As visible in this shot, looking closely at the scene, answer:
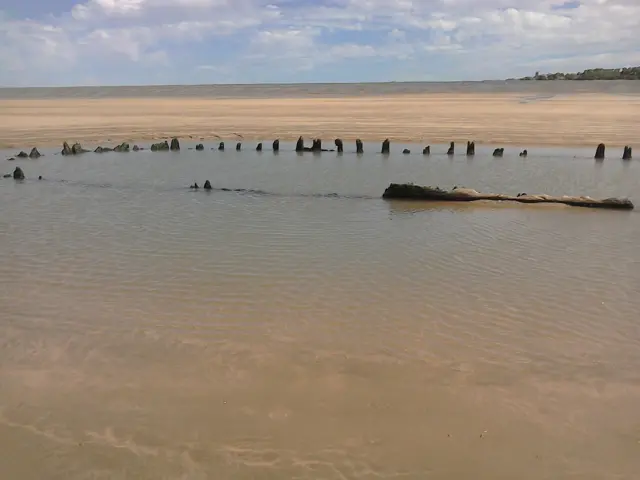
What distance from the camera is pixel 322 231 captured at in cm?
1038

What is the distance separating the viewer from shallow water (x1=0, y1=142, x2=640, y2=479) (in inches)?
167

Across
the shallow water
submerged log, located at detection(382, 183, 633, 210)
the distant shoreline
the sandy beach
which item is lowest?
the shallow water

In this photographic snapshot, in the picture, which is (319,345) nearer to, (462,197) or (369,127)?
(462,197)

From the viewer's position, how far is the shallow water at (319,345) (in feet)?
13.9

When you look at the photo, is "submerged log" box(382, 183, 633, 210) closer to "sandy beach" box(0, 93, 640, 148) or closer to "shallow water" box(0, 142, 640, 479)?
"shallow water" box(0, 142, 640, 479)

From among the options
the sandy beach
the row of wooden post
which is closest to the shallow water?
the row of wooden post

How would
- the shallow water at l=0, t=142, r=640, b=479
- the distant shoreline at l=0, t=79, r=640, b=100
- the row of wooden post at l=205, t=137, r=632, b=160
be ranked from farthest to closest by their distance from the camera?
the distant shoreline at l=0, t=79, r=640, b=100 < the row of wooden post at l=205, t=137, r=632, b=160 < the shallow water at l=0, t=142, r=640, b=479

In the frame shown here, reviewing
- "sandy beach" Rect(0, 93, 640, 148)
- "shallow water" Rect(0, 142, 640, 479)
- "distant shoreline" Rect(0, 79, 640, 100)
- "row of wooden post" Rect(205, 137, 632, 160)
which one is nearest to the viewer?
"shallow water" Rect(0, 142, 640, 479)

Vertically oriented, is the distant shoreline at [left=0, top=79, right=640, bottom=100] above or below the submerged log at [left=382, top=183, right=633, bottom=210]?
above

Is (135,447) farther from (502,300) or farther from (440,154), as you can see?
(440,154)

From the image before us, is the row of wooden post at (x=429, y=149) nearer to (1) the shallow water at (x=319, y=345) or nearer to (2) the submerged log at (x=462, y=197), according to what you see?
(2) the submerged log at (x=462, y=197)

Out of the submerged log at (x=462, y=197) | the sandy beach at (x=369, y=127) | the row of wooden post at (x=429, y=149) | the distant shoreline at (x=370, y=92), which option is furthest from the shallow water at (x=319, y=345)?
the distant shoreline at (x=370, y=92)

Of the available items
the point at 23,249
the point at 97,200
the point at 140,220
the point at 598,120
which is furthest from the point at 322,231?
the point at 598,120

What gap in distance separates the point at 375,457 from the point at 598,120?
34.6 metres
